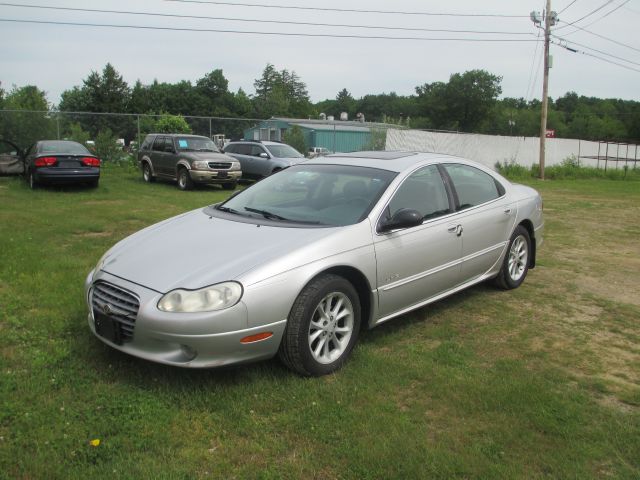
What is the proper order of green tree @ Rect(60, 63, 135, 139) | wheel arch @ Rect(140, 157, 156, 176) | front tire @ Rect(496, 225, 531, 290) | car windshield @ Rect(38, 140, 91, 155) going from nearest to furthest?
front tire @ Rect(496, 225, 531, 290) < car windshield @ Rect(38, 140, 91, 155) < wheel arch @ Rect(140, 157, 156, 176) < green tree @ Rect(60, 63, 135, 139)

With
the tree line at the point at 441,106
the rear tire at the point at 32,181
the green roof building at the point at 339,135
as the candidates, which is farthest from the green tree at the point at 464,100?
the rear tire at the point at 32,181

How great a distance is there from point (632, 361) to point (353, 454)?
8.46 ft

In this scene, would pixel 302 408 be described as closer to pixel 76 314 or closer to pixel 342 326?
pixel 342 326

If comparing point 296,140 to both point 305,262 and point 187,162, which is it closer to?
point 187,162

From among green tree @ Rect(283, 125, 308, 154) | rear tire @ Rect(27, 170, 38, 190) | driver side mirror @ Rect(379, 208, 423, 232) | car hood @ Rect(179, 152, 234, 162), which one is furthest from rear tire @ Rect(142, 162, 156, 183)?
driver side mirror @ Rect(379, 208, 423, 232)

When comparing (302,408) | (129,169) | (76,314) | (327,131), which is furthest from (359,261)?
(327,131)

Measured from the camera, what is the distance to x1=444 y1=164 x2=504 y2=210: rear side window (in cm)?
530

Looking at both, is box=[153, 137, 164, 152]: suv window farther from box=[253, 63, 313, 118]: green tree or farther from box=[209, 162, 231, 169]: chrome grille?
box=[253, 63, 313, 118]: green tree

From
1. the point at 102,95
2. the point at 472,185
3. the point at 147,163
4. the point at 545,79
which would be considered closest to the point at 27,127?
the point at 147,163

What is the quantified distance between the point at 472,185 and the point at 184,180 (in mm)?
12144

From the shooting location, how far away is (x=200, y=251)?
12.9 ft

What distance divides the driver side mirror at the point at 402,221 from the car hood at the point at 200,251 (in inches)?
17.2

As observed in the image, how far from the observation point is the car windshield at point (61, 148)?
568 inches

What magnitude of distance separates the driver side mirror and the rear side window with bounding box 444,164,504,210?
102 cm
